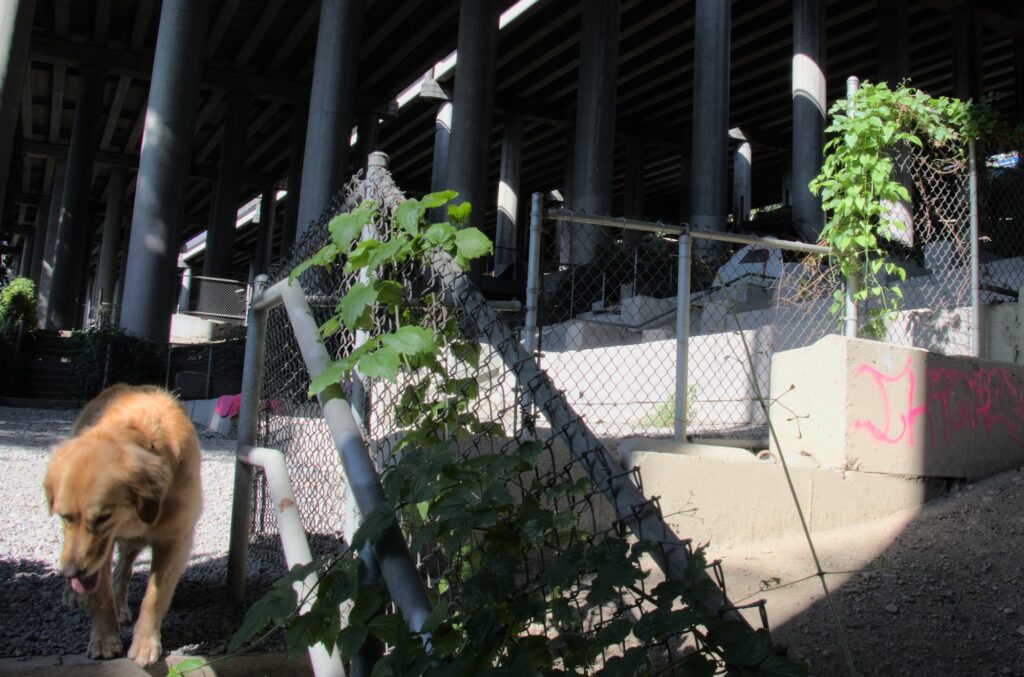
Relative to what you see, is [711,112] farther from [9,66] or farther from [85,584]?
[85,584]

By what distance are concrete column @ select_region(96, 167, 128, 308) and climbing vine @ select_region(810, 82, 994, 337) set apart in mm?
31188

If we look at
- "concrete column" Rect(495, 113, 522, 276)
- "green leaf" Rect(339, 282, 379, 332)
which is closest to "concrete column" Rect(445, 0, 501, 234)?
"concrete column" Rect(495, 113, 522, 276)

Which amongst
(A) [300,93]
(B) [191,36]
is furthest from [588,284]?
(A) [300,93]

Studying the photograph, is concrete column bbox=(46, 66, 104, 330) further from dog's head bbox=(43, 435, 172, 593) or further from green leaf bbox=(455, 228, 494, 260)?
green leaf bbox=(455, 228, 494, 260)

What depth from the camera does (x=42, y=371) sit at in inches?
695

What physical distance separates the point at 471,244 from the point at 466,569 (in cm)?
80

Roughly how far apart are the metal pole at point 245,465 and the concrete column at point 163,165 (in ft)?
45.8

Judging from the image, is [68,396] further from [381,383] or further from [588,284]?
[381,383]

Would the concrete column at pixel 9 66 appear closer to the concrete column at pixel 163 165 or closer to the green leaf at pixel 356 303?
→ the concrete column at pixel 163 165

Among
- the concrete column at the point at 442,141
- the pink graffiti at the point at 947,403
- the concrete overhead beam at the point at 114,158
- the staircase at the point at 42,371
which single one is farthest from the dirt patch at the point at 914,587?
the concrete overhead beam at the point at 114,158

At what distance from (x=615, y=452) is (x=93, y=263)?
62.4 meters

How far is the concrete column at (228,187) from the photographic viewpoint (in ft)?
82.7

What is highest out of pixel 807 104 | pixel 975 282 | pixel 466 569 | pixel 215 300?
pixel 807 104

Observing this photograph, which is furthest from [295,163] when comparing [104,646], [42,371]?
[104,646]
